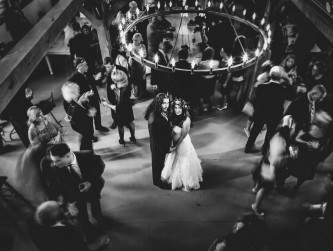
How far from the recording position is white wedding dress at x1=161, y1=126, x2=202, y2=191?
4062mm

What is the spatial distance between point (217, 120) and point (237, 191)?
2.08 metres

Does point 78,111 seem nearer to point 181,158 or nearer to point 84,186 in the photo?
point 84,186

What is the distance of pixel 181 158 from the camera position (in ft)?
13.4

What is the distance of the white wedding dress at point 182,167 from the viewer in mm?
4062

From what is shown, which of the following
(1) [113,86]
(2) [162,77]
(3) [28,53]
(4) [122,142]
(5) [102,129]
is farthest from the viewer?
(2) [162,77]

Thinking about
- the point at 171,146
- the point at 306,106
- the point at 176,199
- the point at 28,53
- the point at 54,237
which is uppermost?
the point at 28,53

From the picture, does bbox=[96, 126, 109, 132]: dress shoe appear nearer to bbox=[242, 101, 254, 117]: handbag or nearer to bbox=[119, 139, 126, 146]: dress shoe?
bbox=[119, 139, 126, 146]: dress shoe

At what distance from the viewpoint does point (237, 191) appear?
14.7 feet

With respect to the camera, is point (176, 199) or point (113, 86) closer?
point (176, 199)

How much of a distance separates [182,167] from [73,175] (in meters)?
1.76

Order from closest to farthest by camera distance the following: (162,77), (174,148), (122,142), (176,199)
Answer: (174,148) → (176,199) → (122,142) → (162,77)

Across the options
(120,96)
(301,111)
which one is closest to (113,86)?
(120,96)

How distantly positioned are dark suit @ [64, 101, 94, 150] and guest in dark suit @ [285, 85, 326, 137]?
3.58 m

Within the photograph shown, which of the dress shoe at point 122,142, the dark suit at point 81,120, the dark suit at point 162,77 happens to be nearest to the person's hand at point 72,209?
the dark suit at point 81,120
